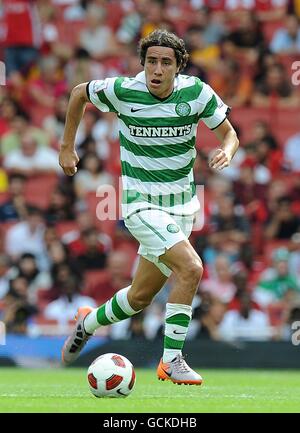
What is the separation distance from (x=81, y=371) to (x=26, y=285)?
221 cm

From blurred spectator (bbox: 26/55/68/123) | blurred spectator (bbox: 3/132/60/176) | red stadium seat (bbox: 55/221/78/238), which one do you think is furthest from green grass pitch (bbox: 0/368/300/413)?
blurred spectator (bbox: 26/55/68/123)

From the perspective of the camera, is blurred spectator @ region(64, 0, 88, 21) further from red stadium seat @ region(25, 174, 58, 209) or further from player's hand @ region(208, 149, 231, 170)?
player's hand @ region(208, 149, 231, 170)

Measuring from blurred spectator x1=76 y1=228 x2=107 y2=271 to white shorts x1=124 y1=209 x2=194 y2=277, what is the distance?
6.38 metres

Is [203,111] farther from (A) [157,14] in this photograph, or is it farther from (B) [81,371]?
(A) [157,14]

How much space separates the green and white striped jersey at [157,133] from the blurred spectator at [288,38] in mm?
9185

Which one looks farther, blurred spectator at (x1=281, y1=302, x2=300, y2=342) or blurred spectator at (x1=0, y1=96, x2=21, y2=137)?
blurred spectator at (x1=0, y1=96, x2=21, y2=137)

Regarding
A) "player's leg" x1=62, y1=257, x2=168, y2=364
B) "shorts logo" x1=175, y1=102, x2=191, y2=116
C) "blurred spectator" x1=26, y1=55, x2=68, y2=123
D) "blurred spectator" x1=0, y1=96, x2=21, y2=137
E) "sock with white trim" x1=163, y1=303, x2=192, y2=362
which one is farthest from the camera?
"blurred spectator" x1=26, y1=55, x2=68, y2=123

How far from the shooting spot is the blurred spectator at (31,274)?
14.6m

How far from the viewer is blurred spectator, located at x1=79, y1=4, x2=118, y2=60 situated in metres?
18.3

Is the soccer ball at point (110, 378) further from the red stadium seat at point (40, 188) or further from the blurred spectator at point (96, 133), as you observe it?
the red stadium seat at point (40, 188)

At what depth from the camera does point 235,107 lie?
17.4m

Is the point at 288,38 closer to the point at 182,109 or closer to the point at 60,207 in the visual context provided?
the point at 60,207

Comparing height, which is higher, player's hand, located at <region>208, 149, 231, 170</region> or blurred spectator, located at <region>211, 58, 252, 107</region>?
blurred spectator, located at <region>211, 58, 252, 107</region>
